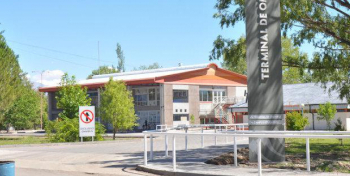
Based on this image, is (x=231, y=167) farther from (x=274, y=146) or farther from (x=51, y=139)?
(x=51, y=139)

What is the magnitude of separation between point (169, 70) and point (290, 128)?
32.9 m

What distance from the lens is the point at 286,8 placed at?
65.6 ft

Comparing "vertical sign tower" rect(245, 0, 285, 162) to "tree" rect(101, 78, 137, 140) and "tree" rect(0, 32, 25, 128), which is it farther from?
"tree" rect(0, 32, 25, 128)

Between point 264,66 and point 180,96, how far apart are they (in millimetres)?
45902

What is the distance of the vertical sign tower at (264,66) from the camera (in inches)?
615

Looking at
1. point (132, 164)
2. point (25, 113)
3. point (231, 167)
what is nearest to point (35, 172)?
point (132, 164)

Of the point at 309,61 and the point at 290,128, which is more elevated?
the point at 309,61

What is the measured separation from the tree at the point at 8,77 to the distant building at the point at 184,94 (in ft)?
50.2

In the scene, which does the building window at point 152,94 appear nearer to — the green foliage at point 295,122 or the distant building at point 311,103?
the distant building at point 311,103

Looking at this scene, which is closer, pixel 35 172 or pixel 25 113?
pixel 35 172

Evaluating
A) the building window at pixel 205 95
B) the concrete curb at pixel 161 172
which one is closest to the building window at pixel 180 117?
the building window at pixel 205 95

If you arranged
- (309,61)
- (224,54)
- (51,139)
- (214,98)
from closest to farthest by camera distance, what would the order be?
(309,61) < (224,54) < (51,139) < (214,98)

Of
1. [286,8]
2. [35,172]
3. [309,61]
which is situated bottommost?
[35,172]

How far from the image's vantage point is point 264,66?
51.3ft
